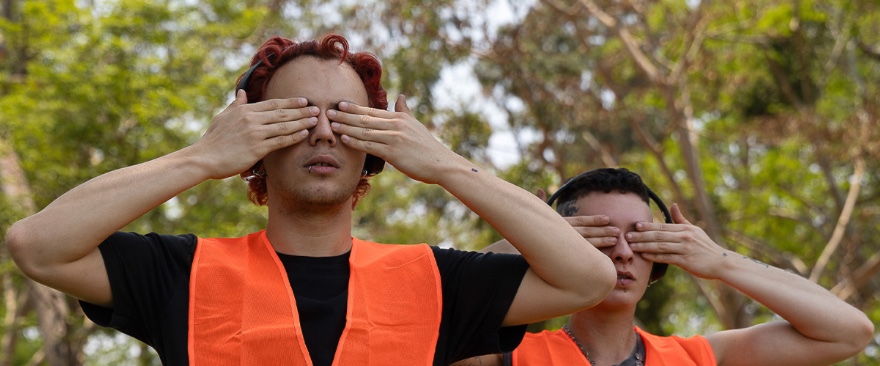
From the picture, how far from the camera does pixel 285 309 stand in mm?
2920

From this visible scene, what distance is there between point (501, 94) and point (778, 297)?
9876 mm

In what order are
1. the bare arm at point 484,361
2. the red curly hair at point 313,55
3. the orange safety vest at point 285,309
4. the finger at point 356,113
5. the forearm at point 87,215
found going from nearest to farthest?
the forearm at point 87,215 → the orange safety vest at point 285,309 → the finger at point 356,113 → the red curly hair at point 313,55 → the bare arm at point 484,361

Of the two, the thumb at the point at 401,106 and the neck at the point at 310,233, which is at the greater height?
the thumb at the point at 401,106

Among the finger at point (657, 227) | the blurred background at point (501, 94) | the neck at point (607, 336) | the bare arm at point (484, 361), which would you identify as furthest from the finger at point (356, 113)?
the blurred background at point (501, 94)

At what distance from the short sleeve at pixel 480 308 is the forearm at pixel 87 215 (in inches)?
31.9

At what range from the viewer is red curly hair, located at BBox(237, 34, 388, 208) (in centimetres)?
321

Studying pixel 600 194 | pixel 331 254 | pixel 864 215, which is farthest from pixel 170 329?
pixel 864 215

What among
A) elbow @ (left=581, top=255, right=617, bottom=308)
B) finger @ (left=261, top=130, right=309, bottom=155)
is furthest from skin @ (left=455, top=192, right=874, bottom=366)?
finger @ (left=261, top=130, right=309, bottom=155)

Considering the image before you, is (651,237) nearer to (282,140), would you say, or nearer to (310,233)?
(310,233)

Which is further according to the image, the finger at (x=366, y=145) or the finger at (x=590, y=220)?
the finger at (x=590, y=220)

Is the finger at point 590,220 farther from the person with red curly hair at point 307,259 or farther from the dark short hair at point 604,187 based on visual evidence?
the person with red curly hair at point 307,259

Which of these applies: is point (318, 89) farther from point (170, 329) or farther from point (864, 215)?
point (864, 215)

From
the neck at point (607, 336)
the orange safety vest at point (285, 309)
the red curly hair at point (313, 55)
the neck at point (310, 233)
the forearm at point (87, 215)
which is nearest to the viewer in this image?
the forearm at point (87, 215)

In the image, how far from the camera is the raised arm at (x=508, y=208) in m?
2.94
